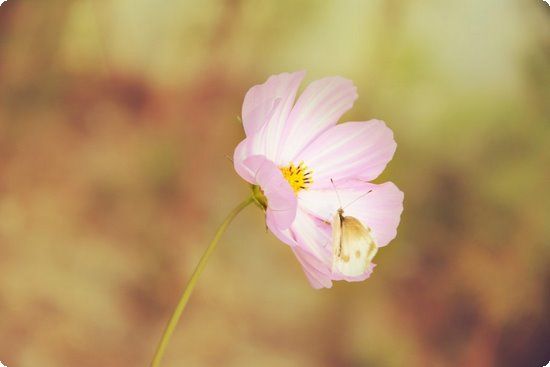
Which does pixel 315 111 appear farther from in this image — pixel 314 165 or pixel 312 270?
pixel 312 270

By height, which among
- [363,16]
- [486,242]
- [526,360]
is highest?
[363,16]

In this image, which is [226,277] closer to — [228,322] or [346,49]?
[228,322]

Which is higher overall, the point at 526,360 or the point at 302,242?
the point at 302,242

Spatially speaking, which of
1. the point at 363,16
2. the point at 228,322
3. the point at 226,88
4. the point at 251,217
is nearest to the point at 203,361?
the point at 228,322

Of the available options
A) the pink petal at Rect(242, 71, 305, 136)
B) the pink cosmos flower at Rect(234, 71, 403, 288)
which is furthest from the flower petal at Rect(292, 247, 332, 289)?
the pink petal at Rect(242, 71, 305, 136)
